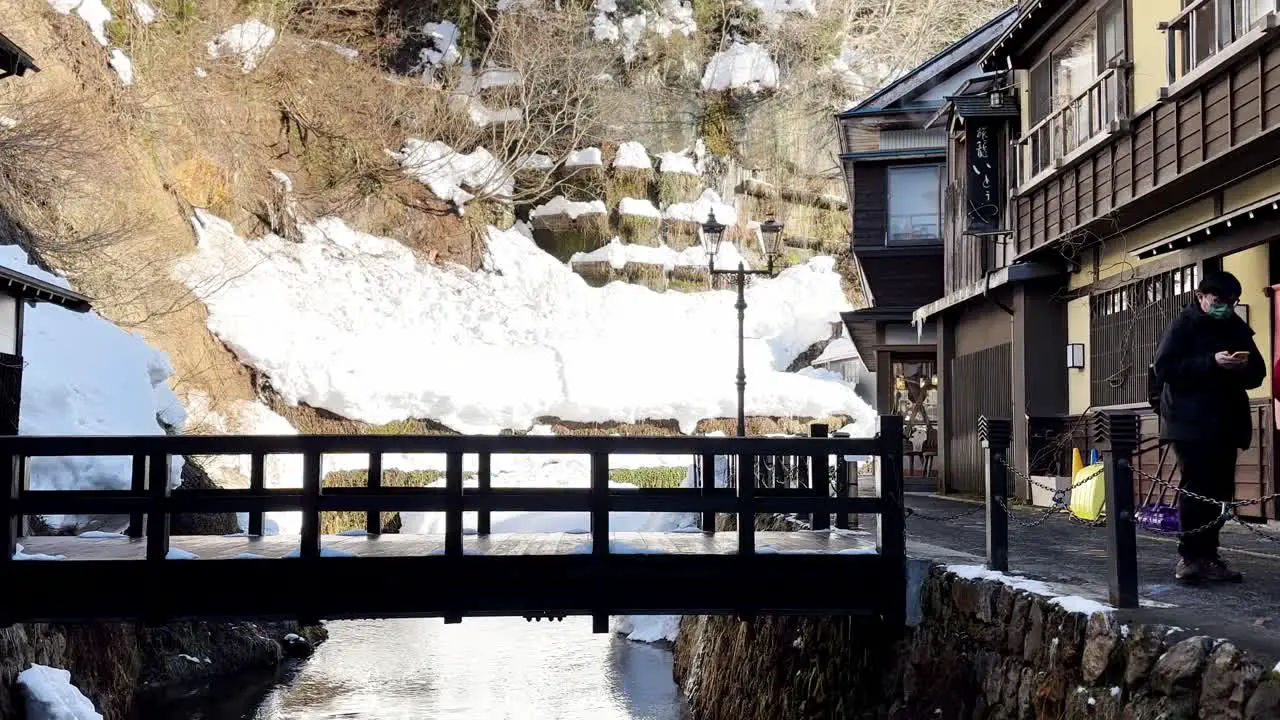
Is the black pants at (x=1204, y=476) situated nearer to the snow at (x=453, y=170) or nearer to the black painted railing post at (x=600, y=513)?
the black painted railing post at (x=600, y=513)

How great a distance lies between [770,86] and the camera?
145ft

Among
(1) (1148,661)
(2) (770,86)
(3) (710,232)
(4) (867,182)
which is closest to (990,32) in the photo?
(4) (867,182)

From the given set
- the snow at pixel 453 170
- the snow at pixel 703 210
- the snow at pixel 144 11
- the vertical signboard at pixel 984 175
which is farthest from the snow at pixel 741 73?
the vertical signboard at pixel 984 175

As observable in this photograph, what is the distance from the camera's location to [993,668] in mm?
6254

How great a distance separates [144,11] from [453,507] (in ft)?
99.5

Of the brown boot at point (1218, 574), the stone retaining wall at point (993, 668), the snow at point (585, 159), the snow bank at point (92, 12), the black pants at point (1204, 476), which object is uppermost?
the snow bank at point (92, 12)

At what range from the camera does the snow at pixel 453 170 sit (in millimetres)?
39625

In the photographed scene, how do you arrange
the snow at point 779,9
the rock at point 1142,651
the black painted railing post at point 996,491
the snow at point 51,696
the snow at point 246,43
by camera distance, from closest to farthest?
the rock at point 1142,651, the black painted railing post at point 996,491, the snow at point 51,696, the snow at point 246,43, the snow at point 779,9

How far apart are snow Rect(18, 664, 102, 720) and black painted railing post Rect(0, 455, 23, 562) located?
245cm

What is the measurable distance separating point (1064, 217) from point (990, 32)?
30.4 ft

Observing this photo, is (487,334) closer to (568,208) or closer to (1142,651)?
(568,208)

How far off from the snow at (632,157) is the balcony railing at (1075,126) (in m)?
26.1

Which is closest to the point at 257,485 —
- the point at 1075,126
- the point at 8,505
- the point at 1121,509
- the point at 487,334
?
the point at 8,505

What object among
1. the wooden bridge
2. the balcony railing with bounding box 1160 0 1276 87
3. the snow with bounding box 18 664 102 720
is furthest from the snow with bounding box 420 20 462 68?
the wooden bridge
